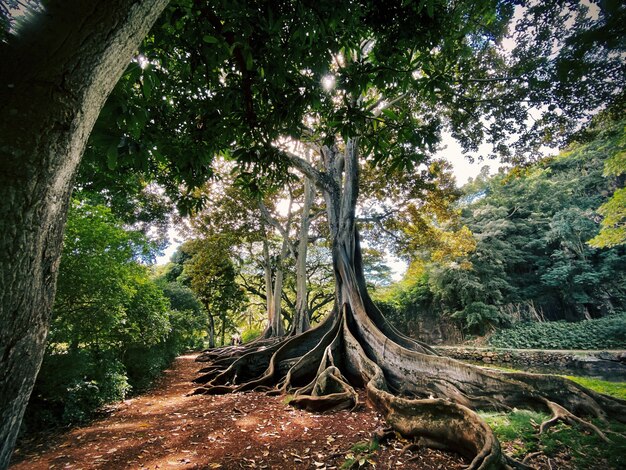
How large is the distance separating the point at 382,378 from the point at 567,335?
59.4 ft

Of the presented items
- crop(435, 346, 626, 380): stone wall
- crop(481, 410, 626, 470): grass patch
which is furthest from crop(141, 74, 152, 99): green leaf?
crop(435, 346, 626, 380): stone wall

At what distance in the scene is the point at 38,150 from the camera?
0.85m

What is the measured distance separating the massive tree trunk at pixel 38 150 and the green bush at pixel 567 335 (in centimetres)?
2154

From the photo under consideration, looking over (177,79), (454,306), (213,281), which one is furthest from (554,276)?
→ (177,79)

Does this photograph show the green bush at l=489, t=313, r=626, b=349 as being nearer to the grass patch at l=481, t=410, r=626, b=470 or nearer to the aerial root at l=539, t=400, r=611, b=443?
the aerial root at l=539, t=400, r=611, b=443

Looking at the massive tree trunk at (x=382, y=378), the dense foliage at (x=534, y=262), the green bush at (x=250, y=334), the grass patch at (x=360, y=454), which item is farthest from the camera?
the green bush at (x=250, y=334)

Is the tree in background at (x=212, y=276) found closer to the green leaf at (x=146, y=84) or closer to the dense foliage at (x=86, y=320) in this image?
the dense foliage at (x=86, y=320)

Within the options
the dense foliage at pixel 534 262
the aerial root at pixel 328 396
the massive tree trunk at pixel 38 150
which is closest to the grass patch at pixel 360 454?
the aerial root at pixel 328 396

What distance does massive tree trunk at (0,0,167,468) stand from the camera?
29.9 inches

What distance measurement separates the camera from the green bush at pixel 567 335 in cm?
1474

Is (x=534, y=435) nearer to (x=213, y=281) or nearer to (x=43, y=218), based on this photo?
(x=43, y=218)

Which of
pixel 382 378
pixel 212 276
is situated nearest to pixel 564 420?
pixel 382 378

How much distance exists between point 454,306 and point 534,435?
19.9 meters

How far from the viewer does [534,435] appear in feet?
9.56
